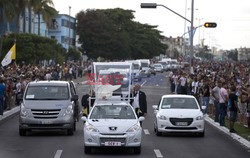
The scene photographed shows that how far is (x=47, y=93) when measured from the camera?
76.8ft

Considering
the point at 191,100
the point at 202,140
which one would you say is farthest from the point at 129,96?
the point at 202,140

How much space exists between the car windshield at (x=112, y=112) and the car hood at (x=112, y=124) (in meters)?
0.40

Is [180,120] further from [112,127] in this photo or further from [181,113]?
[112,127]

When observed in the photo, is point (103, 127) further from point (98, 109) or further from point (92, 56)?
point (92, 56)

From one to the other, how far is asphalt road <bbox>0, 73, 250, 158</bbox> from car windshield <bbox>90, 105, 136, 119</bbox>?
0.98m

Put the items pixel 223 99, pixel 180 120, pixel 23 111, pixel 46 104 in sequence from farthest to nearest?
pixel 223 99
pixel 46 104
pixel 180 120
pixel 23 111

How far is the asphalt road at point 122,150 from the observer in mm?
17828

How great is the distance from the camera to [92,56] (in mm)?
111438

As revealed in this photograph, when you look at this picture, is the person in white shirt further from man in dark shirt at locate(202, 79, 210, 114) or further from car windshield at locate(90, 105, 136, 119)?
car windshield at locate(90, 105, 136, 119)

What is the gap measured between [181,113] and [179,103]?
1151mm

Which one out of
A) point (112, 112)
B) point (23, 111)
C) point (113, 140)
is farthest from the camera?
point (23, 111)

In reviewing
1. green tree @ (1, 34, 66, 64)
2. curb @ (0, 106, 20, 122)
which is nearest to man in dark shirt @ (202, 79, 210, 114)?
curb @ (0, 106, 20, 122)

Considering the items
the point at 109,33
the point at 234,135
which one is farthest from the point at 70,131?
the point at 109,33

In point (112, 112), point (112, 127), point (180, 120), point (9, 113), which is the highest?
point (112, 112)
